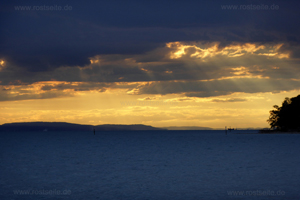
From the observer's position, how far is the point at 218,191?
29750mm

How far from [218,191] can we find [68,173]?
22.2 m

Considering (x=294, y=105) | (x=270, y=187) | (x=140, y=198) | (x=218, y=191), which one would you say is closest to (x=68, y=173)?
(x=140, y=198)

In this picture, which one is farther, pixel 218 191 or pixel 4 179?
pixel 4 179

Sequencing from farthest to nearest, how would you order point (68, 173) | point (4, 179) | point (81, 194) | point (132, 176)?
1. point (68, 173)
2. point (132, 176)
3. point (4, 179)
4. point (81, 194)

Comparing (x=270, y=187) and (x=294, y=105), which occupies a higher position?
(x=294, y=105)

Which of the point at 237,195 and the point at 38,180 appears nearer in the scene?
the point at 237,195

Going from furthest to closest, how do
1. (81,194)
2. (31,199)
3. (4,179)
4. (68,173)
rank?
(68,173) → (4,179) → (81,194) → (31,199)

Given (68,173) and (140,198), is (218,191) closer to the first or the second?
(140,198)

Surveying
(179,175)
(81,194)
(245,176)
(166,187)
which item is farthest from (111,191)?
(245,176)

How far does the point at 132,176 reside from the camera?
132 ft

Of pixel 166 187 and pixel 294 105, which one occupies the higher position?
pixel 294 105

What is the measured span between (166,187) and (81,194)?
834cm

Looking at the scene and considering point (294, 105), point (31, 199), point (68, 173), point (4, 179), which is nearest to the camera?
point (31, 199)

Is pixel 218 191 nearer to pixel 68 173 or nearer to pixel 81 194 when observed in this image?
pixel 81 194
